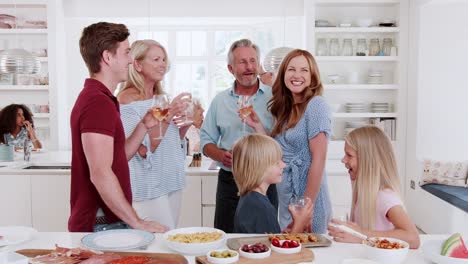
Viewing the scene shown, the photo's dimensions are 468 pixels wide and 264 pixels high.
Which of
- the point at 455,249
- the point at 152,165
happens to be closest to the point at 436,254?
the point at 455,249

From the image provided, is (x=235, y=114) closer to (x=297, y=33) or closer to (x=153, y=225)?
(x=153, y=225)

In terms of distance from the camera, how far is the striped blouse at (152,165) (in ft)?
8.69

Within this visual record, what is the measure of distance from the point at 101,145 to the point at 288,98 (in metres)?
1.12

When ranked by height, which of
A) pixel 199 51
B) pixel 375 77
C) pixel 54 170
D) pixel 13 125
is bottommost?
pixel 54 170

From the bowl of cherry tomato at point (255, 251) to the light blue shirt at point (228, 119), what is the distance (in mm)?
1271

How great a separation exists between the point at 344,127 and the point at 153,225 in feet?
15.1

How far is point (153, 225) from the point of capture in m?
2.05

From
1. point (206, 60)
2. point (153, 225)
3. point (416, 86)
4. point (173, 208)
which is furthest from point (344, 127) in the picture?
point (153, 225)

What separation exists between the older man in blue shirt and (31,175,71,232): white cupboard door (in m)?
1.52

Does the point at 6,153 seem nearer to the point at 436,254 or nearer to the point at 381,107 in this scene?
the point at 436,254

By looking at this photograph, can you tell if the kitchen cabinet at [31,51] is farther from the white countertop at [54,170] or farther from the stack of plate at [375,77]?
the stack of plate at [375,77]

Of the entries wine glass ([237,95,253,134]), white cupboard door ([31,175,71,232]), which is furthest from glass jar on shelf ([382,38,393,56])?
white cupboard door ([31,175,71,232])

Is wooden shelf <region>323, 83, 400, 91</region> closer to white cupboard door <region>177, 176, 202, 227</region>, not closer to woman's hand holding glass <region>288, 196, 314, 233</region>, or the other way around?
white cupboard door <region>177, 176, 202, 227</region>

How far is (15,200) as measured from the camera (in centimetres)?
404
